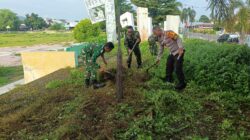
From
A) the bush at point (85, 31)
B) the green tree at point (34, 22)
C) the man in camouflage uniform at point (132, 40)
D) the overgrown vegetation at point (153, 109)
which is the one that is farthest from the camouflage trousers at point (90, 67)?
the green tree at point (34, 22)

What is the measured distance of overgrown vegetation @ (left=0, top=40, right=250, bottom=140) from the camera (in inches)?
214

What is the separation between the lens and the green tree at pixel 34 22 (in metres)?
116

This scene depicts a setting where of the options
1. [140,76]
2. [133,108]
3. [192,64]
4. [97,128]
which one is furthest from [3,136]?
[192,64]

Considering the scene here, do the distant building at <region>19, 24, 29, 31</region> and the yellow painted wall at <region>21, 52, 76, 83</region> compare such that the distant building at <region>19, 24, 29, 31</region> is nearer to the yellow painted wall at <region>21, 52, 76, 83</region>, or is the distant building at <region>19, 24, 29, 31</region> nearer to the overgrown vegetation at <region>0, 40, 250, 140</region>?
the yellow painted wall at <region>21, 52, 76, 83</region>

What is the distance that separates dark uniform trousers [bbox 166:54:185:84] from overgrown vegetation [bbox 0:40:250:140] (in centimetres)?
28

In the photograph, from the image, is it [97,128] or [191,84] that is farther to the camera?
[191,84]

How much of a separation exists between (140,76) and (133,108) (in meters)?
2.28

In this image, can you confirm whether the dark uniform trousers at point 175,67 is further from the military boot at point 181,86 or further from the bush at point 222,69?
the bush at point 222,69

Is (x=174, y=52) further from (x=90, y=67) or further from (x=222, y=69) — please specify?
(x=90, y=67)

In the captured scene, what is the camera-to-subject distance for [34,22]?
388ft

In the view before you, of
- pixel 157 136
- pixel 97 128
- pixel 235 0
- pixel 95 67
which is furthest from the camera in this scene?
pixel 95 67

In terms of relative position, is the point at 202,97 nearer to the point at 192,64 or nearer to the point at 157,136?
the point at 192,64

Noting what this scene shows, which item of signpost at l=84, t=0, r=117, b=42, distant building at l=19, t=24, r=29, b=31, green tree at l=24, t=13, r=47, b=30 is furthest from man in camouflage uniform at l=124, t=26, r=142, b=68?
distant building at l=19, t=24, r=29, b=31

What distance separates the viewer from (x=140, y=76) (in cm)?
851
